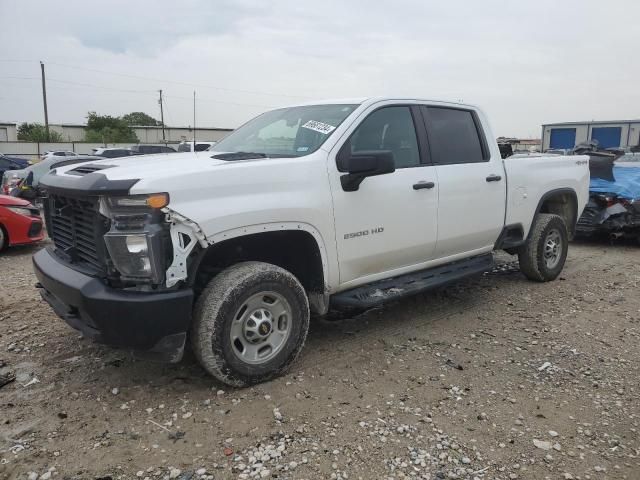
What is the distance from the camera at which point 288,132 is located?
419 centimetres

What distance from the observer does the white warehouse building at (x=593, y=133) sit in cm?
2591

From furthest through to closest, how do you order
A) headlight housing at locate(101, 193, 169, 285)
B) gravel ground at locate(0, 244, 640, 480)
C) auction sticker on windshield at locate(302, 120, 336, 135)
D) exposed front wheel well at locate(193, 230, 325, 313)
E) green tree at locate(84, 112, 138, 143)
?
green tree at locate(84, 112, 138, 143)
auction sticker on windshield at locate(302, 120, 336, 135)
exposed front wheel well at locate(193, 230, 325, 313)
headlight housing at locate(101, 193, 169, 285)
gravel ground at locate(0, 244, 640, 480)

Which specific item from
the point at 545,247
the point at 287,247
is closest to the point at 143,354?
the point at 287,247

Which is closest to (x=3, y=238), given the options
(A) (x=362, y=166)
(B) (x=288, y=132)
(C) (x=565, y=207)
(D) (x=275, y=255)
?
(B) (x=288, y=132)

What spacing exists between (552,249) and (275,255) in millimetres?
3825

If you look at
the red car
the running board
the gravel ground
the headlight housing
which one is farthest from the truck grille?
the red car

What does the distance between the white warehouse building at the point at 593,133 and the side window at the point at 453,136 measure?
76.3ft

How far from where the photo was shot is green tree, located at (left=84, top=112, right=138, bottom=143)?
57.9m

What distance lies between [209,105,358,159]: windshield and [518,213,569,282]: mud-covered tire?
2.92 m

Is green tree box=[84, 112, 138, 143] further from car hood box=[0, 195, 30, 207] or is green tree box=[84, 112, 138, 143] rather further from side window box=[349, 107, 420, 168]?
side window box=[349, 107, 420, 168]

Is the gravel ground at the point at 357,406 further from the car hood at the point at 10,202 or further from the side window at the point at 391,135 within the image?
the car hood at the point at 10,202

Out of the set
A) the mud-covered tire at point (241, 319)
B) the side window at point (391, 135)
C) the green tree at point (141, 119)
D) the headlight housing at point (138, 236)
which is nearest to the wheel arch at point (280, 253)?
the mud-covered tire at point (241, 319)

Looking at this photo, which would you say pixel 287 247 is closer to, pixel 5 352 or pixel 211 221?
pixel 211 221

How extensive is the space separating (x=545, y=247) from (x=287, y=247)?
3577mm
